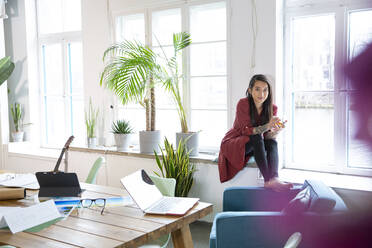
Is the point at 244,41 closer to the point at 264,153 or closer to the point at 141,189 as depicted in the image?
the point at 264,153

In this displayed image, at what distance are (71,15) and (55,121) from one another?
66.5 inches

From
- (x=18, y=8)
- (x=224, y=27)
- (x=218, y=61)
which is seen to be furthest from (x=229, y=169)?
(x=18, y=8)

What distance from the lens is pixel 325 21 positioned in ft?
13.0

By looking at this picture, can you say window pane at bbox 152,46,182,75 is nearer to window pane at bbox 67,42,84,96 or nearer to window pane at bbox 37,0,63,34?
window pane at bbox 67,42,84,96

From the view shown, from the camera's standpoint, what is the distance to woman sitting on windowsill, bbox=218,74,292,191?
3.59 meters

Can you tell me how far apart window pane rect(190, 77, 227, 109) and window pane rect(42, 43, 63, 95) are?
2572 mm

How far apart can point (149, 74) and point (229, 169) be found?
1.44 metres

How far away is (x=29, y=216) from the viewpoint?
209 centimetres

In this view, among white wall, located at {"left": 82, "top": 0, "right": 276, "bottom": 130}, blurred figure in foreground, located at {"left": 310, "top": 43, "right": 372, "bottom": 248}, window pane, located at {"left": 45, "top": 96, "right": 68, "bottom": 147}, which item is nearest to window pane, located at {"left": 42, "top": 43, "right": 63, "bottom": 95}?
window pane, located at {"left": 45, "top": 96, "right": 68, "bottom": 147}

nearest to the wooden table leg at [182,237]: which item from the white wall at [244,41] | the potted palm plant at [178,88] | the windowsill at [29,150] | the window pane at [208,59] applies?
the potted palm plant at [178,88]

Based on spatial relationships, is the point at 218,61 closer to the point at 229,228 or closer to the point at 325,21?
the point at 325,21

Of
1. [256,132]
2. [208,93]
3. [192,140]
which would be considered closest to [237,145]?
[256,132]

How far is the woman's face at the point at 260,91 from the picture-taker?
3.68m

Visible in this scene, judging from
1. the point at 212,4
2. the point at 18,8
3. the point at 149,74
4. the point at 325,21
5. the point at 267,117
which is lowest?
the point at 267,117
